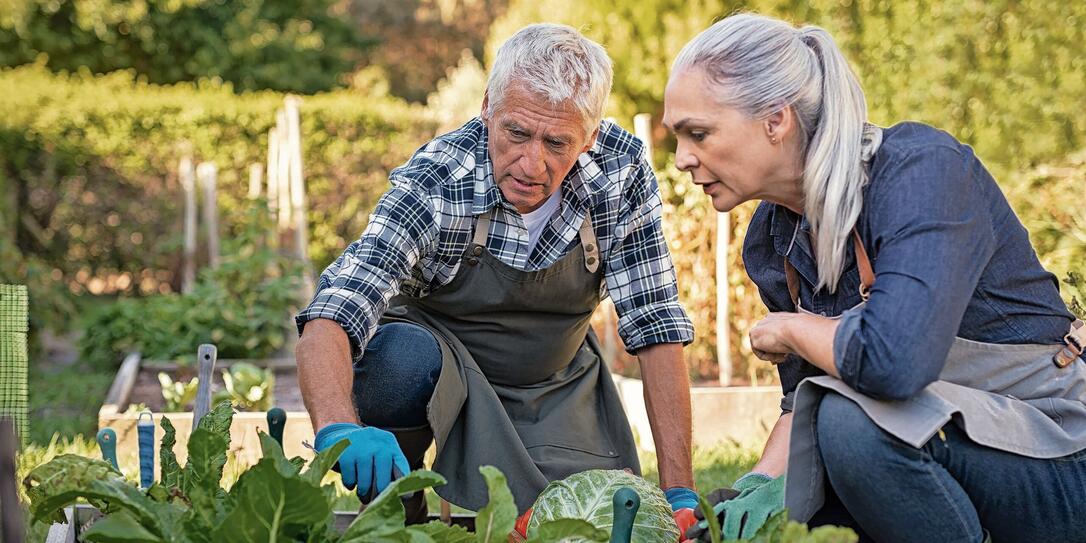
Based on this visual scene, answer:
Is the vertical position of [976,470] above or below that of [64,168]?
below

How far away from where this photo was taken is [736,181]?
220cm

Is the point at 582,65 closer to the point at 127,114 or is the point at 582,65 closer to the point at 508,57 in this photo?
the point at 508,57

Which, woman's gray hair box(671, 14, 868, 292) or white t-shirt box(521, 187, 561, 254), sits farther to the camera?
white t-shirt box(521, 187, 561, 254)

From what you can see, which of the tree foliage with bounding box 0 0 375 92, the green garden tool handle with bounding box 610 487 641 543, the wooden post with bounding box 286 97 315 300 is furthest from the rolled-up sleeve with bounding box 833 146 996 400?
the tree foliage with bounding box 0 0 375 92

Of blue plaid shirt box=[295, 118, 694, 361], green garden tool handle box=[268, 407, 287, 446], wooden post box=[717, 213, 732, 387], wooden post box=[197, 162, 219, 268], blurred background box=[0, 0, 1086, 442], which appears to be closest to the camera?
green garden tool handle box=[268, 407, 287, 446]

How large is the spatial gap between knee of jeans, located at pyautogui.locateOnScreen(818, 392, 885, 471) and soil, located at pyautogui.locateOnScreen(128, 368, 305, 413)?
326 centimetres

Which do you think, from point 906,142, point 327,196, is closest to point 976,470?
point 906,142

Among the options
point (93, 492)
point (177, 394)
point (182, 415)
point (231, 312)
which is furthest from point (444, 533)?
point (231, 312)

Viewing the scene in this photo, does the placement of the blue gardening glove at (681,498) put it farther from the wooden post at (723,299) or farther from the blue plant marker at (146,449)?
the wooden post at (723,299)

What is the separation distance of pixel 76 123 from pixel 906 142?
9876mm

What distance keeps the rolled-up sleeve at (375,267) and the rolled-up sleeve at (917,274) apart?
111 cm

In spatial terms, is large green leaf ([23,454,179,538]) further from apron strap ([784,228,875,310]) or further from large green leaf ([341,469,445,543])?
apron strap ([784,228,875,310])

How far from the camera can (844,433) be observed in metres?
2.01

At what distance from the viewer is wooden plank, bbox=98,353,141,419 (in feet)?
14.4
